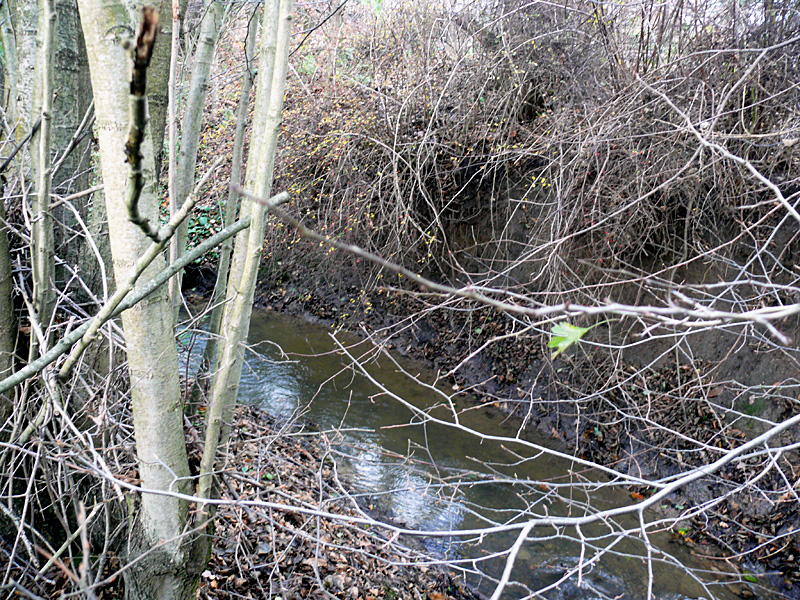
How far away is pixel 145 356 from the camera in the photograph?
6.85ft

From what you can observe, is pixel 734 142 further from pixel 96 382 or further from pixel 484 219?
pixel 96 382

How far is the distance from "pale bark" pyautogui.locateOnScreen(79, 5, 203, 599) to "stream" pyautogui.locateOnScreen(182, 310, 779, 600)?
2.31 ft

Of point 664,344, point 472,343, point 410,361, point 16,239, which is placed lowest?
point 410,361

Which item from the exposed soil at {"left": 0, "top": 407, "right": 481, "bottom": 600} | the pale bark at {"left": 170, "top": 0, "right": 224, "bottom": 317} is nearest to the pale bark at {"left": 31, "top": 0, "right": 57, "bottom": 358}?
the pale bark at {"left": 170, "top": 0, "right": 224, "bottom": 317}

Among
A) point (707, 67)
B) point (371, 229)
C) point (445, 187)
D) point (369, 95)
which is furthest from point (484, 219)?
point (707, 67)

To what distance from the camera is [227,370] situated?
2377mm

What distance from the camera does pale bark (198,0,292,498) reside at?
215 centimetres

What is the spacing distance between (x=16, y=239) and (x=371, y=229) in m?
4.75

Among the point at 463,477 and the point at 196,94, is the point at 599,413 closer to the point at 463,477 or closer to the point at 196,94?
the point at 463,477

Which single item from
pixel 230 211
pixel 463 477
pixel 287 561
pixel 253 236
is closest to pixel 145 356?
pixel 253 236

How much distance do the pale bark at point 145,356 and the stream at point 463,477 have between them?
704 millimetres

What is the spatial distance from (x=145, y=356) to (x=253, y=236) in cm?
65

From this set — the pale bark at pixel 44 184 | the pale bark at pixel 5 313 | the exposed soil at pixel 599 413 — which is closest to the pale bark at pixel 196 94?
the pale bark at pixel 44 184

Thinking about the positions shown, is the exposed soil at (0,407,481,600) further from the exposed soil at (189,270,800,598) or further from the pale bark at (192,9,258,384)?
the exposed soil at (189,270,800,598)
